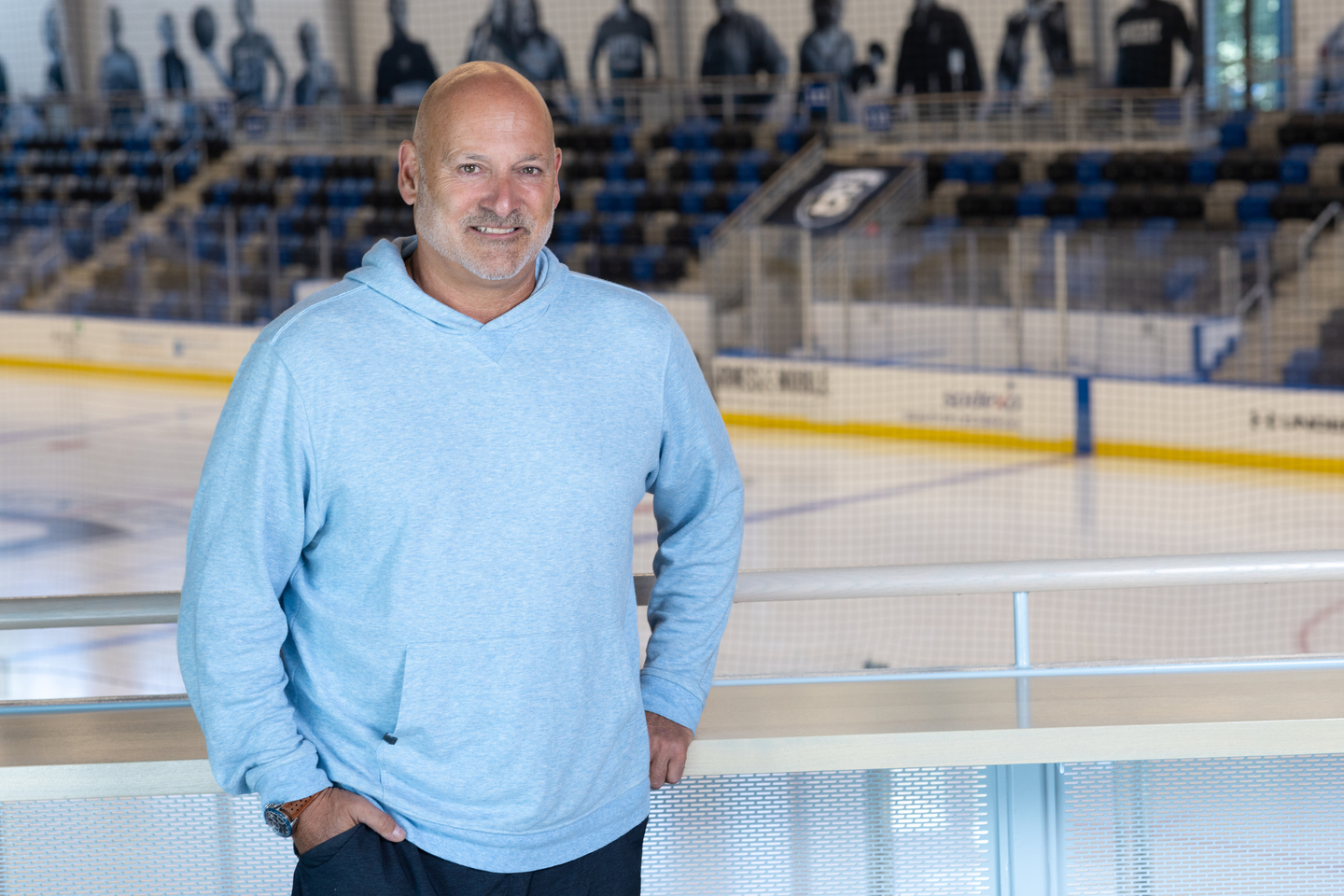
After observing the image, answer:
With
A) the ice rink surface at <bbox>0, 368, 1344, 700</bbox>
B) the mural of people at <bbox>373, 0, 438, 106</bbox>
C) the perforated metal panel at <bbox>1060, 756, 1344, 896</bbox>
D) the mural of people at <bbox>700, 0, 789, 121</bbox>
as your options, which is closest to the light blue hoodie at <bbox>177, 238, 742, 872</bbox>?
the perforated metal panel at <bbox>1060, 756, 1344, 896</bbox>

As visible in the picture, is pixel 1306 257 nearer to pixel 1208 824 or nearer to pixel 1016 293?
pixel 1016 293

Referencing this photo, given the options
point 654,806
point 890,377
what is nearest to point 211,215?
point 890,377

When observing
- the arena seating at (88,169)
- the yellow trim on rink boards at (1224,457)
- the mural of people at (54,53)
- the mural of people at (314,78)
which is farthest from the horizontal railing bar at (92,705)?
the mural of people at (54,53)

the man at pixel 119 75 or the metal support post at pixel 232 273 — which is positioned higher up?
the man at pixel 119 75

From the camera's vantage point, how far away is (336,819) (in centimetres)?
133

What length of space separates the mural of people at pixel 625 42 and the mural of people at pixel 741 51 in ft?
2.07

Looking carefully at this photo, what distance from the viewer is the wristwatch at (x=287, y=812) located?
4.35 feet

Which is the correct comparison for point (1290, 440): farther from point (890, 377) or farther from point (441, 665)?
point (441, 665)

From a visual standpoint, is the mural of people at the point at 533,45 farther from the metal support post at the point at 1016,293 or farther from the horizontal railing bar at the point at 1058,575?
the horizontal railing bar at the point at 1058,575

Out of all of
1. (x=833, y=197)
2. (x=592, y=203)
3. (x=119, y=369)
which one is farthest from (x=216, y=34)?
(x=833, y=197)

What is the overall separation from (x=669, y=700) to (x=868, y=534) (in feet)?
20.2

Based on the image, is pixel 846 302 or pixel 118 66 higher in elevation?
pixel 118 66

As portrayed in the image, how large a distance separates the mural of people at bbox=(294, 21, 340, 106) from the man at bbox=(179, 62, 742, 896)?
53.1 feet

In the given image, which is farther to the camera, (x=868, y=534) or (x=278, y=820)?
(x=868, y=534)
